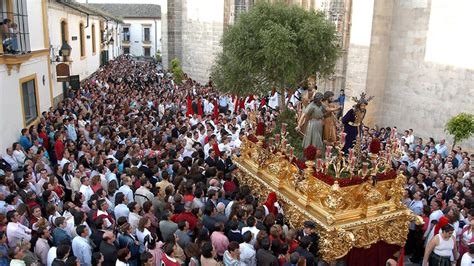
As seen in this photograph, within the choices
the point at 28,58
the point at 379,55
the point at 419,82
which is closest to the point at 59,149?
the point at 28,58

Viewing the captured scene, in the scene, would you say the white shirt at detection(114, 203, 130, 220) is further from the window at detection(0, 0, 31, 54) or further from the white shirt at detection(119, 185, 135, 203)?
the window at detection(0, 0, 31, 54)

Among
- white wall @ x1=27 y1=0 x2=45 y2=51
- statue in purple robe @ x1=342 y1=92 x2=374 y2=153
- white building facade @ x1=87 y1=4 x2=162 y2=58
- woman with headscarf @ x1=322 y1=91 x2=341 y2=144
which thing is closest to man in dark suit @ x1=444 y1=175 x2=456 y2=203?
statue in purple robe @ x1=342 y1=92 x2=374 y2=153

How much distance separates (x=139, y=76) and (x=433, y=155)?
1905 cm

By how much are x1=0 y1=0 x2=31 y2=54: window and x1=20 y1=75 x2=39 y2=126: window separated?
3.54 ft

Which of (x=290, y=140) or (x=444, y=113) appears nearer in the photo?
(x=290, y=140)

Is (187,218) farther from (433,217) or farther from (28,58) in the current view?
(28,58)

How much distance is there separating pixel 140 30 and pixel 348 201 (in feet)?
188

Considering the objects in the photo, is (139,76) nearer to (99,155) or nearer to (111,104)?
(111,104)

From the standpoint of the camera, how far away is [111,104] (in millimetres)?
16469

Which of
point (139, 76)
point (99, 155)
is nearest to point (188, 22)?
point (139, 76)

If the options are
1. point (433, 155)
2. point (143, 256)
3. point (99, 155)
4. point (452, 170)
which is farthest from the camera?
point (433, 155)

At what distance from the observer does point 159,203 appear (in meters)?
7.55

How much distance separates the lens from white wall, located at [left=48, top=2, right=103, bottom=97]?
56.1ft

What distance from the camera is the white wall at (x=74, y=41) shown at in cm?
1711
